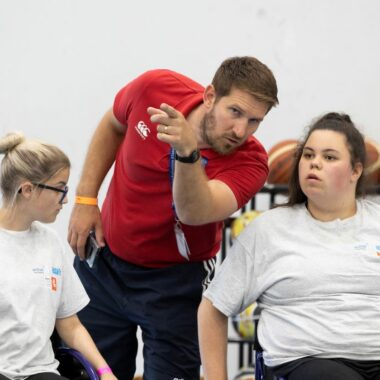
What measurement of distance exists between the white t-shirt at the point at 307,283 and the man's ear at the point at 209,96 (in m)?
0.34

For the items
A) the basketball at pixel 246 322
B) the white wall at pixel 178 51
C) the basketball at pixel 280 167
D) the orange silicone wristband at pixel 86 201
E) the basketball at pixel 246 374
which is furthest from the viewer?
the white wall at pixel 178 51

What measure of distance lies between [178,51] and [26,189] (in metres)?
1.85

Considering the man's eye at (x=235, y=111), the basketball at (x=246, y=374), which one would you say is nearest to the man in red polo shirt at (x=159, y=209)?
the man's eye at (x=235, y=111)

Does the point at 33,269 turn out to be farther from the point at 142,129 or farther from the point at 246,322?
the point at 246,322

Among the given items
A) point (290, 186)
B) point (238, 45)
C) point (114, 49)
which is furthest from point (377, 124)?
point (290, 186)

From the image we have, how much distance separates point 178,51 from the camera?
364cm

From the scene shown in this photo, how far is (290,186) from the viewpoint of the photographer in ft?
6.99

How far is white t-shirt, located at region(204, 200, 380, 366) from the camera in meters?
1.86

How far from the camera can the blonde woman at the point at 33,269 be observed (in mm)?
1855

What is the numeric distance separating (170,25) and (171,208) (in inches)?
68.1

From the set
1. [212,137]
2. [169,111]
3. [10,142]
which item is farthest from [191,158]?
[10,142]

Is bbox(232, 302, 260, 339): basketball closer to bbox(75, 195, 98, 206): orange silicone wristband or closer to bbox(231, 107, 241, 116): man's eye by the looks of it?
bbox(75, 195, 98, 206): orange silicone wristband

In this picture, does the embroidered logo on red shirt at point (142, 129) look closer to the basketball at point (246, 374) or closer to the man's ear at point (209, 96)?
the man's ear at point (209, 96)

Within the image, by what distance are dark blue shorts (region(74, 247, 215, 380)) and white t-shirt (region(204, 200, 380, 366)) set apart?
0.21 m
